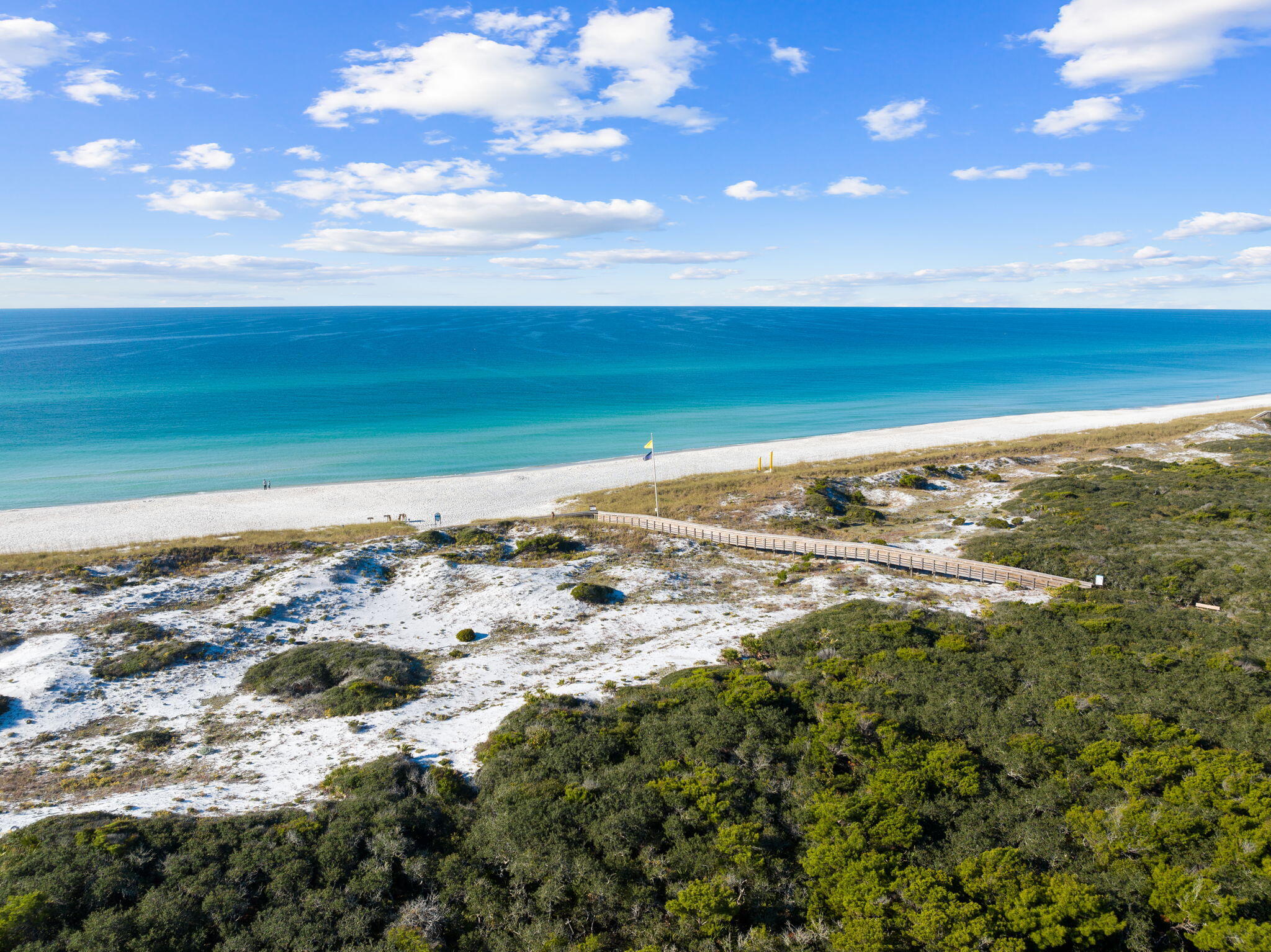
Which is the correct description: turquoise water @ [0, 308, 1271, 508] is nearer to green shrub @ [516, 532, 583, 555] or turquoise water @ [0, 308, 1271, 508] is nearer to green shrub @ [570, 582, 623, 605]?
green shrub @ [516, 532, 583, 555]

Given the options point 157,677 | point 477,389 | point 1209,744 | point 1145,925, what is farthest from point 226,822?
point 477,389

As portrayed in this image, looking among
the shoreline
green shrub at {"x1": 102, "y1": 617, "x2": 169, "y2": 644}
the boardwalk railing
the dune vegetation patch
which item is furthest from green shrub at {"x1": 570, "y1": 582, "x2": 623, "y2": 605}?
the shoreline

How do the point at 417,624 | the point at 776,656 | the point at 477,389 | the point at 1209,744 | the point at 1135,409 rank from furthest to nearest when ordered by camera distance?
1. the point at 477,389
2. the point at 1135,409
3. the point at 417,624
4. the point at 776,656
5. the point at 1209,744

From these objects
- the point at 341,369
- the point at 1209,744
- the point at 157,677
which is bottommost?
the point at 157,677

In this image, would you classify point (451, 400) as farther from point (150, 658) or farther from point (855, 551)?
point (855, 551)

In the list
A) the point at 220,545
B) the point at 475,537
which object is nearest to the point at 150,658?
the point at 220,545

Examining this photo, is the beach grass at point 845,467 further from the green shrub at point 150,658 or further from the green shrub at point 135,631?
the green shrub at point 135,631

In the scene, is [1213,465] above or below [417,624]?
above

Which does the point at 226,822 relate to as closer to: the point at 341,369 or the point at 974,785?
the point at 974,785

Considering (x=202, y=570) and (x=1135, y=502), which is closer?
(x=202, y=570)
